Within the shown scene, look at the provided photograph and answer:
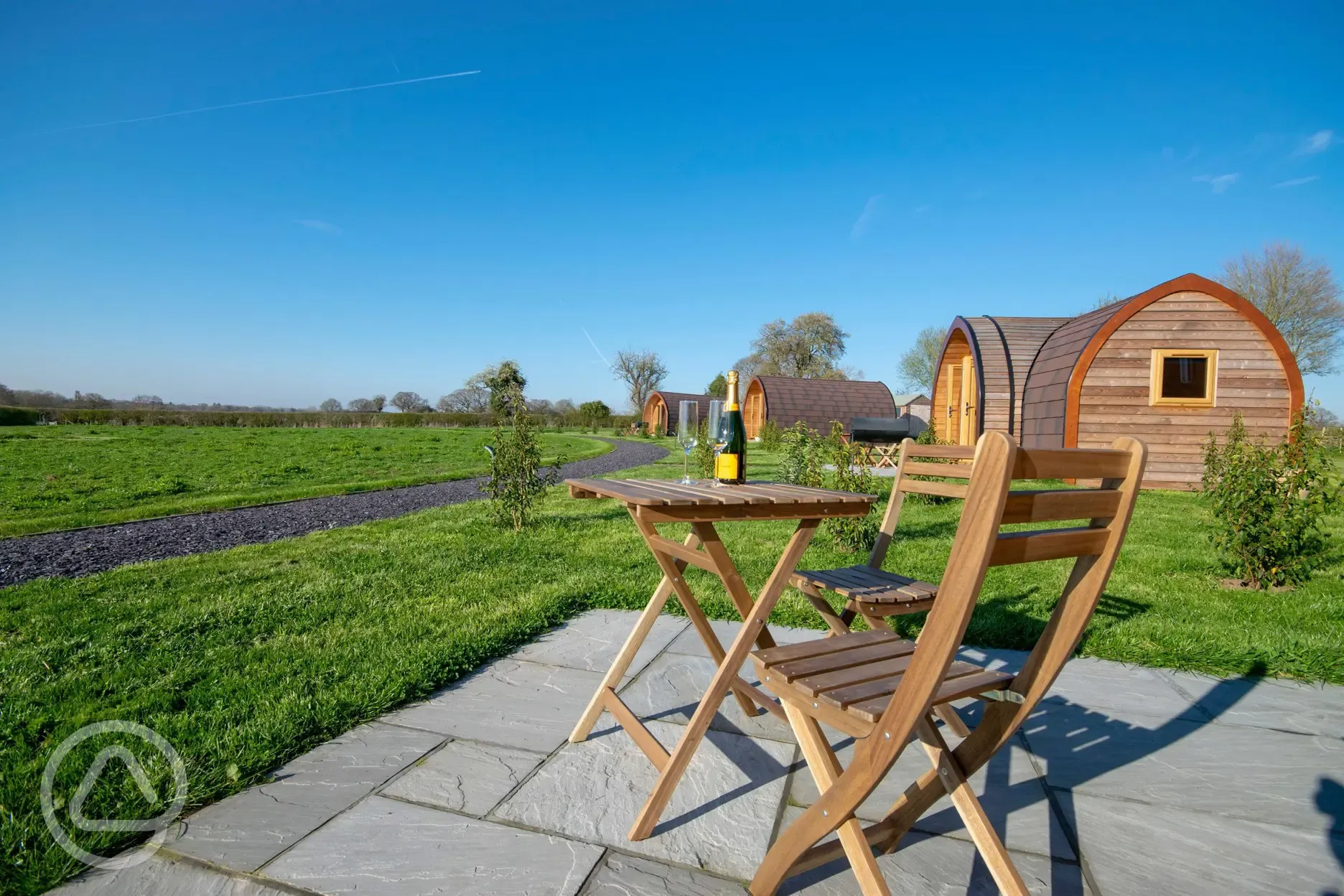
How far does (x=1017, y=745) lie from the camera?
8.61 feet

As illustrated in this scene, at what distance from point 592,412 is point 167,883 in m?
43.7

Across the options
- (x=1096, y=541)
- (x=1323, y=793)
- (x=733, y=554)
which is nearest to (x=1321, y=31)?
(x=733, y=554)

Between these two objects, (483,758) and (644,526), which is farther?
(483,758)

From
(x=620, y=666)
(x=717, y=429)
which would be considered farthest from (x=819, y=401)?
(x=620, y=666)

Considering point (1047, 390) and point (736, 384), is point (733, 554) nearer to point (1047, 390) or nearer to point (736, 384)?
point (736, 384)

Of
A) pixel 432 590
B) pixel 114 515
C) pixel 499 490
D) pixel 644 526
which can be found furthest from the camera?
pixel 114 515

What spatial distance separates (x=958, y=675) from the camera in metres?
1.81

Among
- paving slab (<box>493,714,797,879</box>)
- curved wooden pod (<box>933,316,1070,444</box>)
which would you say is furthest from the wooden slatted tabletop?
curved wooden pod (<box>933,316,1070,444</box>)

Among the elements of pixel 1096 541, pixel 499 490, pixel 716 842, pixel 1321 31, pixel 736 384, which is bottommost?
pixel 716 842

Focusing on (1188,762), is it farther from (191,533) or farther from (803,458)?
(191,533)

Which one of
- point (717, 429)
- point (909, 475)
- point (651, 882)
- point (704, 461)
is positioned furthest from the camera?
point (704, 461)

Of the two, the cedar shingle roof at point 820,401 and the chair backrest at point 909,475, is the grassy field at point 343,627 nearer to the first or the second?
the chair backrest at point 909,475

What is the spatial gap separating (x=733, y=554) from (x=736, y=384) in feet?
12.6

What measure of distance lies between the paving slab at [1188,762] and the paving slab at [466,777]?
1.94 m
